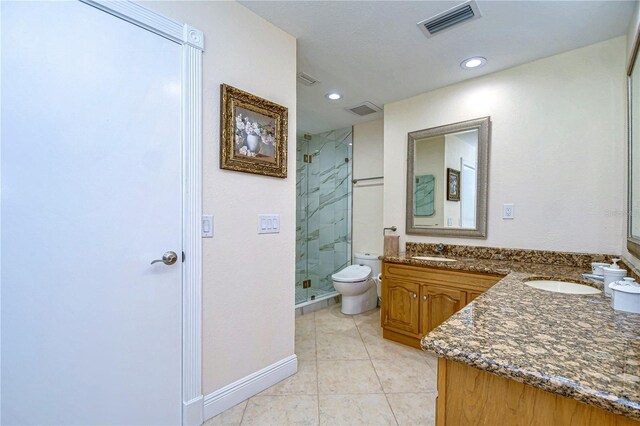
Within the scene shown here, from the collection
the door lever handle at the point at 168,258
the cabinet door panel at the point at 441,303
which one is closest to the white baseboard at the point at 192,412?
the door lever handle at the point at 168,258

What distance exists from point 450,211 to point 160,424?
2.65 metres

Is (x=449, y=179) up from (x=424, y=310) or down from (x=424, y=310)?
up

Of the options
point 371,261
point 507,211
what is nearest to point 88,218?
point 507,211

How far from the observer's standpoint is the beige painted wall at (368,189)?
3.68m

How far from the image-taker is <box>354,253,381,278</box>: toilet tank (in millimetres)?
3498

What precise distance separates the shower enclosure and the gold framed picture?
2.11 meters

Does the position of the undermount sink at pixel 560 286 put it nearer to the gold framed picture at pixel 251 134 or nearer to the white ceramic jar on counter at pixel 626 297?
the white ceramic jar on counter at pixel 626 297

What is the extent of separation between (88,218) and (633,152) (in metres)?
2.89

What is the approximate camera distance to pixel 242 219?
68.3 inches

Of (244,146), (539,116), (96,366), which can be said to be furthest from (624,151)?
(96,366)

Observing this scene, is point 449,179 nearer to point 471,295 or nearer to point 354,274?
point 471,295

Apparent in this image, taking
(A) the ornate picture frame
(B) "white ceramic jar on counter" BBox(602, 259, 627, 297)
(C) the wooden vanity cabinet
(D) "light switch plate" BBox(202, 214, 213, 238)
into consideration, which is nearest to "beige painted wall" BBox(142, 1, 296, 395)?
(D) "light switch plate" BBox(202, 214, 213, 238)

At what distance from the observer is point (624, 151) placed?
1871mm

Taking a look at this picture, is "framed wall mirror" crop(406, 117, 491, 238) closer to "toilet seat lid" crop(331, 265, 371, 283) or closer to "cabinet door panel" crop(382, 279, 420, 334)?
"cabinet door panel" crop(382, 279, 420, 334)
